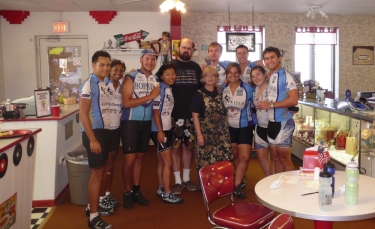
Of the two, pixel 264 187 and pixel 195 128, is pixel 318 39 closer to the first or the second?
pixel 195 128

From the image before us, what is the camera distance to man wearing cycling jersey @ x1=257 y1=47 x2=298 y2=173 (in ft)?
10.7

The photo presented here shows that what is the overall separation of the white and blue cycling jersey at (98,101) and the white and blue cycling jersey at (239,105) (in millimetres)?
1249

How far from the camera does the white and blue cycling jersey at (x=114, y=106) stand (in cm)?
321

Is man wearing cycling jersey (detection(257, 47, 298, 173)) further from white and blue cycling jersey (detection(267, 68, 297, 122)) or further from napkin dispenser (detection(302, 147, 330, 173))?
napkin dispenser (detection(302, 147, 330, 173))

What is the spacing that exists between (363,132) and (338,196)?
1.86 meters

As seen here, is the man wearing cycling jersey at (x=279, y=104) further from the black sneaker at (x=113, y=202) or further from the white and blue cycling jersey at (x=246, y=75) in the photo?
the black sneaker at (x=113, y=202)

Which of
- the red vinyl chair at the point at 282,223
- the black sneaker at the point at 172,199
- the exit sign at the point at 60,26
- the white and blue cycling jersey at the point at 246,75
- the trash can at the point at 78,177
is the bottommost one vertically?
the black sneaker at the point at 172,199

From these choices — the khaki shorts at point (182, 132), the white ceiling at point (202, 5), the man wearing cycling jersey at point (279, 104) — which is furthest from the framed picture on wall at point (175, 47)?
the man wearing cycling jersey at point (279, 104)

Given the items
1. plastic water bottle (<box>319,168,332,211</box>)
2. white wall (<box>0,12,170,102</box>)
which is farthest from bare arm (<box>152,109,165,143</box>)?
white wall (<box>0,12,170,102</box>)

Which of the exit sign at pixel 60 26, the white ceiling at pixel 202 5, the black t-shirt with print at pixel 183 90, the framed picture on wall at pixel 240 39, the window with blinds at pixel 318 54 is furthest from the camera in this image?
the window with blinds at pixel 318 54

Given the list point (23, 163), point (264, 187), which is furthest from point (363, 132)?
point (23, 163)

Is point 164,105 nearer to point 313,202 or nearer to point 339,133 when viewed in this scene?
point 313,202

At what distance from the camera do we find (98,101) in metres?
3.04

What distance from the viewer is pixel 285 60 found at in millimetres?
7500
